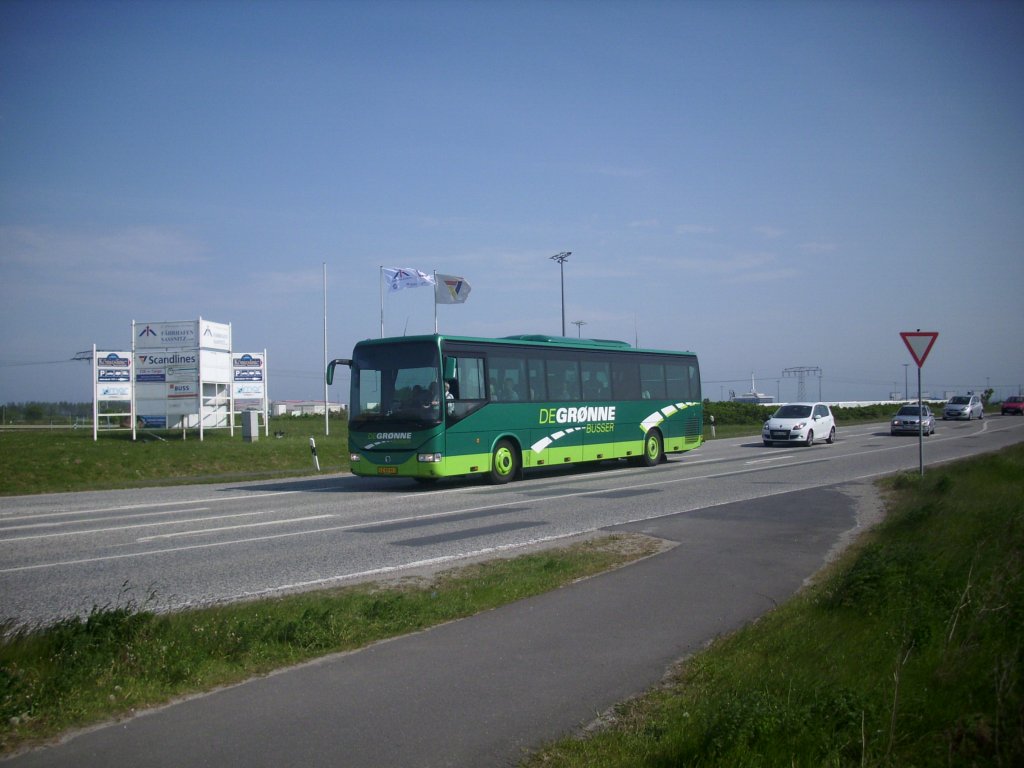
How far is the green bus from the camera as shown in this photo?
19562 mm

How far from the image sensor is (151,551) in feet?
37.5

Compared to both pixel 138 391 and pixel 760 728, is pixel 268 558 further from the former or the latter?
pixel 138 391

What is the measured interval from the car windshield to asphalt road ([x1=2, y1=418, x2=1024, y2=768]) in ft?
57.2

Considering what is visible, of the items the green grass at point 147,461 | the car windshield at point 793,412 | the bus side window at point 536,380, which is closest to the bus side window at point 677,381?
the bus side window at point 536,380

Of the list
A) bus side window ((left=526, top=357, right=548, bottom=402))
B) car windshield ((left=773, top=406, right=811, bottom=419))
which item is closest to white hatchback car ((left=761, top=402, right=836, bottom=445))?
car windshield ((left=773, top=406, right=811, bottom=419))

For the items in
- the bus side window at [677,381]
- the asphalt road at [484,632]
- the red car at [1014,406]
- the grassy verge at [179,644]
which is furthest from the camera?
the red car at [1014,406]

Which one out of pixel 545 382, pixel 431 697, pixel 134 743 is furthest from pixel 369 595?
pixel 545 382

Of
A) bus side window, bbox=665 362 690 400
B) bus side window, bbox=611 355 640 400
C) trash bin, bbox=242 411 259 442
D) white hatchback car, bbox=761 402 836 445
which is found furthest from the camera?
trash bin, bbox=242 411 259 442

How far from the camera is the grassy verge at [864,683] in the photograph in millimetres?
4000

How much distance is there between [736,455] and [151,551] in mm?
22678

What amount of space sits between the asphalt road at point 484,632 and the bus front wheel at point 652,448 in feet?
28.5

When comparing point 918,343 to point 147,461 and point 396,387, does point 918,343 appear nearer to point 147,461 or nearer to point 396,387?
point 396,387

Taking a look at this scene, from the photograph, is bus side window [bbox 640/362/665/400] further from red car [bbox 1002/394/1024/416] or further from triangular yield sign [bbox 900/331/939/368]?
red car [bbox 1002/394/1024/416]

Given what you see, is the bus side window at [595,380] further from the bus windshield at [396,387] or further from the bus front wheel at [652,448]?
the bus windshield at [396,387]
